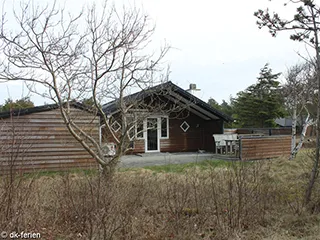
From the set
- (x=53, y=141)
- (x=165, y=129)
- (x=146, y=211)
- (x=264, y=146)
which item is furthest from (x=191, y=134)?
(x=146, y=211)

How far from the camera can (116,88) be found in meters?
7.11

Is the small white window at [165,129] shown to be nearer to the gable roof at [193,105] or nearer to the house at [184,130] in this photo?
the house at [184,130]

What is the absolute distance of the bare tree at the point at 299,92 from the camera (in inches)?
457

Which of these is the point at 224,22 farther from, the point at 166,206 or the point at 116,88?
the point at 166,206

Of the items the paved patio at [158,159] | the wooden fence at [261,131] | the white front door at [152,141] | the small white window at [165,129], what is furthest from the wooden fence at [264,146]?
the wooden fence at [261,131]

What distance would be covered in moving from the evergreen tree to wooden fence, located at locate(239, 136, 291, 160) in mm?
17467

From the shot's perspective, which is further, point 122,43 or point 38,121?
point 38,121

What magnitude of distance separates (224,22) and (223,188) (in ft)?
19.2

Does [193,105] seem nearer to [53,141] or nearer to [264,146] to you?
[264,146]

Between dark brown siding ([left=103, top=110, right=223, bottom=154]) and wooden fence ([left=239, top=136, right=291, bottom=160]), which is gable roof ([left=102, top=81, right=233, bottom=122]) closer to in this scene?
dark brown siding ([left=103, top=110, right=223, bottom=154])

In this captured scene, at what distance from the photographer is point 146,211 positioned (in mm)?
4633

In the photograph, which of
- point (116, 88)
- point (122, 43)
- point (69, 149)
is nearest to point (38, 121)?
point (69, 149)

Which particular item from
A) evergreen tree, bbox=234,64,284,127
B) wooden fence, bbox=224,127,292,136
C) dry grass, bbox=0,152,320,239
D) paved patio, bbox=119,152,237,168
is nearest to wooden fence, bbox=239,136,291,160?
paved patio, bbox=119,152,237,168

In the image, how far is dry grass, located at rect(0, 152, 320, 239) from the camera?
355 centimetres
